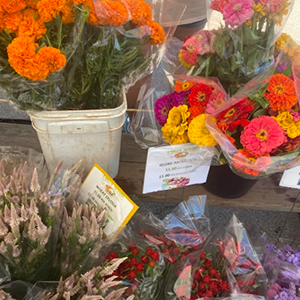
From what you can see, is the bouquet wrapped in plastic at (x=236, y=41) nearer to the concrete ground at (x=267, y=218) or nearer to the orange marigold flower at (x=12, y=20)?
the orange marigold flower at (x=12, y=20)

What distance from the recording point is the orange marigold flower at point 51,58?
25.7 inches

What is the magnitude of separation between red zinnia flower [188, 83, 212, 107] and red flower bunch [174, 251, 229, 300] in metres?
0.40

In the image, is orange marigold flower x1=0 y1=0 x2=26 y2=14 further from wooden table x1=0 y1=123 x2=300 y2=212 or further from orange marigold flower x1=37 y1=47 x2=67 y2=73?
wooden table x1=0 y1=123 x2=300 y2=212

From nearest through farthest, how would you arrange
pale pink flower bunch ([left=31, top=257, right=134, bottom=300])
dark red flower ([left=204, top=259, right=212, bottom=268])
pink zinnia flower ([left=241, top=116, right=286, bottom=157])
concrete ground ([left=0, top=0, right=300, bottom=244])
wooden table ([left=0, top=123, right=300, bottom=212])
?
1. pale pink flower bunch ([left=31, top=257, right=134, bottom=300])
2. pink zinnia flower ([left=241, top=116, right=286, bottom=157])
3. dark red flower ([left=204, top=259, right=212, bottom=268])
4. wooden table ([left=0, top=123, right=300, bottom=212])
5. concrete ground ([left=0, top=0, right=300, bottom=244])

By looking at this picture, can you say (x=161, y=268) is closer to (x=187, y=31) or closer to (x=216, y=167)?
(x=216, y=167)

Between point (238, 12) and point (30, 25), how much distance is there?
458 millimetres

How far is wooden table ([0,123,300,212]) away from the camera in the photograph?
1059 millimetres

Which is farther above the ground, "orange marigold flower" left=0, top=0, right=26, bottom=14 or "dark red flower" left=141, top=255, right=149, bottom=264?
"orange marigold flower" left=0, top=0, right=26, bottom=14

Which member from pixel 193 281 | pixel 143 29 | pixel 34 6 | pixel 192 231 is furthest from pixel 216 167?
pixel 34 6

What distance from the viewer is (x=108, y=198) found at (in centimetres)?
86

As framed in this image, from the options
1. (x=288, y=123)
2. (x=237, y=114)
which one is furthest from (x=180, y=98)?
(x=288, y=123)

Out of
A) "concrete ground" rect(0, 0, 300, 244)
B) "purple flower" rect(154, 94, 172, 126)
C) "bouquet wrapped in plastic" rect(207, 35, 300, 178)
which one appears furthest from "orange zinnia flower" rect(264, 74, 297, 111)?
"concrete ground" rect(0, 0, 300, 244)

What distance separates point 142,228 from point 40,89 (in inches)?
18.4

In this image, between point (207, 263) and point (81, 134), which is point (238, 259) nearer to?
point (207, 263)
